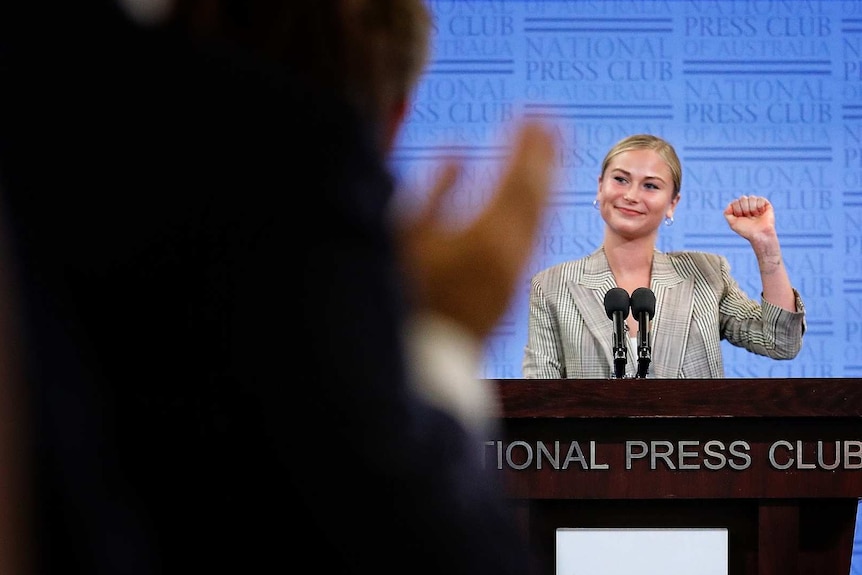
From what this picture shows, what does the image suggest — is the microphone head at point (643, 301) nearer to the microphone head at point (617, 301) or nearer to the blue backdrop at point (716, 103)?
the microphone head at point (617, 301)

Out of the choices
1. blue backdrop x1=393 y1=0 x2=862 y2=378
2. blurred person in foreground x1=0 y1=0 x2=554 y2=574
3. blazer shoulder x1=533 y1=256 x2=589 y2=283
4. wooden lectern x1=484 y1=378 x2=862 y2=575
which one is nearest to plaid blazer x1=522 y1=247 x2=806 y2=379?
blazer shoulder x1=533 y1=256 x2=589 y2=283

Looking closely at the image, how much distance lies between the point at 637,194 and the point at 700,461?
0.98 meters

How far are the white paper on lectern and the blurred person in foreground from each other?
1.64 m

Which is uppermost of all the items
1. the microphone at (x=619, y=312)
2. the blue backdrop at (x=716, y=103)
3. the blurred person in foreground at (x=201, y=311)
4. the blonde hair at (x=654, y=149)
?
the blue backdrop at (x=716, y=103)

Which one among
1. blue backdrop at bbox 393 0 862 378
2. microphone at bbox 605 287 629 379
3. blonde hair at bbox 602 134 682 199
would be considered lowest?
microphone at bbox 605 287 629 379

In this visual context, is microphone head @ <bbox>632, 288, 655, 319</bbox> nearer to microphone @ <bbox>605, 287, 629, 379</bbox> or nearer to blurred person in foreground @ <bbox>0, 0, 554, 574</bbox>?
microphone @ <bbox>605, 287, 629, 379</bbox>

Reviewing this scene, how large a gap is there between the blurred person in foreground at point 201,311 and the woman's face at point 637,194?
2.45m

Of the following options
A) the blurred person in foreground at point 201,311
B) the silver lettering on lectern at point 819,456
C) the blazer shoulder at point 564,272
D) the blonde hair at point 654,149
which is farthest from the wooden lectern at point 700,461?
the blurred person in foreground at point 201,311

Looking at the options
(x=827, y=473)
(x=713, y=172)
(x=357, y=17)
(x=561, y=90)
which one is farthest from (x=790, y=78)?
(x=357, y=17)

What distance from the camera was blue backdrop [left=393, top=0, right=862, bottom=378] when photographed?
3445 millimetres

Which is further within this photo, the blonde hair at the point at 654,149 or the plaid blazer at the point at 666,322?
the blonde hair at the point at 654,149

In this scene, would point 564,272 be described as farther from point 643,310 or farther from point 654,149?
point 643,310

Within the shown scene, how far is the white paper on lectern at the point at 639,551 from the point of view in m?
1.83

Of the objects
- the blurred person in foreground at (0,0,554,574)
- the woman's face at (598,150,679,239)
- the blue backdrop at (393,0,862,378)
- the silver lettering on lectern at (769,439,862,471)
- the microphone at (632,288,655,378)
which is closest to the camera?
the blurred person in foreground at (0,0,554,574)
